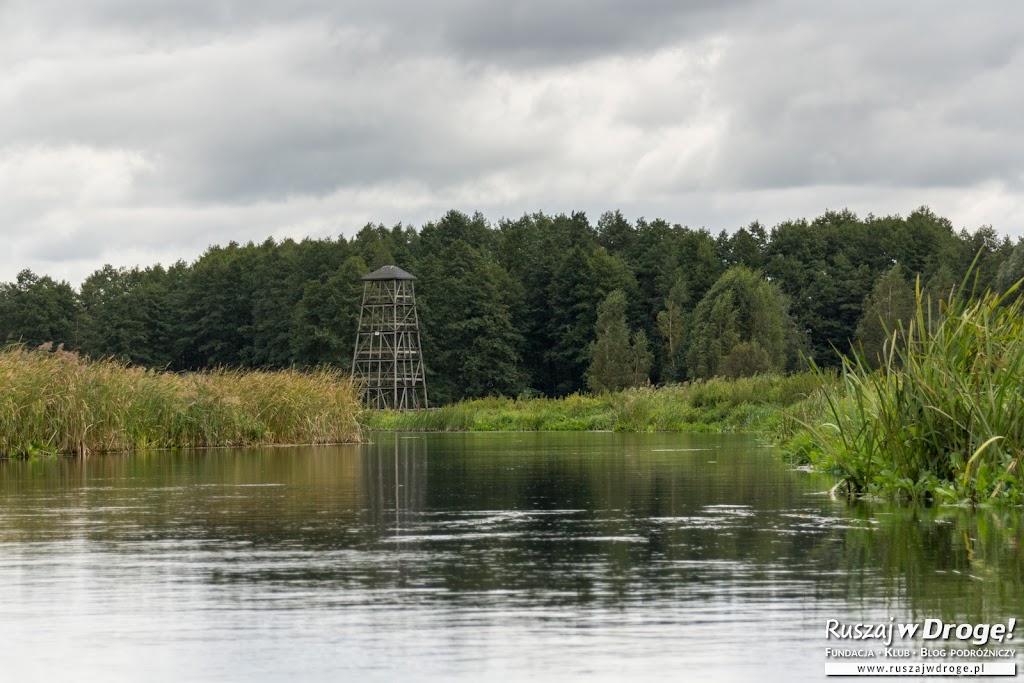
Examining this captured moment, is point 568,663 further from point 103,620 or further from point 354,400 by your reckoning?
point 354,400

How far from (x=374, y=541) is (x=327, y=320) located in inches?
3542

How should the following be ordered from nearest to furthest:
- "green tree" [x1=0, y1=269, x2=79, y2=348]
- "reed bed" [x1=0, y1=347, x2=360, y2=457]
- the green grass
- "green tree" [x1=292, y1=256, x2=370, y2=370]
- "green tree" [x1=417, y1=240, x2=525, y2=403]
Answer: "reed bed" [x1=0, y1=347, x2=360, y2=457] < the green grass < "green tree" [x1=292, y1=256, x2=370, y2=370] < "green tree" [x1=417, y1=240, x2=525, y2=403] < "green tree" [x1=0, y1=269, x2=79, y2=348]

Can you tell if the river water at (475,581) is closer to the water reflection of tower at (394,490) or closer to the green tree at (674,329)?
the water reflection of tower at (394,490)

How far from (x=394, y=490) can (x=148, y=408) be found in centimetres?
1477

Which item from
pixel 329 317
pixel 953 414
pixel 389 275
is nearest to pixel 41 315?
pixel 329 317

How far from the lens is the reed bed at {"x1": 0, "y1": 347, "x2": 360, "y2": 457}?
26.4m

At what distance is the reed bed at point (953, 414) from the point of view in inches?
504

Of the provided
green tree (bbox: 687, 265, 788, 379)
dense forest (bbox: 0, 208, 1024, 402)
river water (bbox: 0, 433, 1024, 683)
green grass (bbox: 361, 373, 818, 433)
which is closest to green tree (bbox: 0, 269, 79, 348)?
dense forest (bbox: 0, 208, 1024, 402)

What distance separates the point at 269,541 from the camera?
33.6 feet

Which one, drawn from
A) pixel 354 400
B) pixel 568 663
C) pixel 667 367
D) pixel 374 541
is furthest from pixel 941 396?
pixel 667 367

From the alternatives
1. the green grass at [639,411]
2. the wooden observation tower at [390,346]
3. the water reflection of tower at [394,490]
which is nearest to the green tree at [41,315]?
the wooden observation tower at [390,346]

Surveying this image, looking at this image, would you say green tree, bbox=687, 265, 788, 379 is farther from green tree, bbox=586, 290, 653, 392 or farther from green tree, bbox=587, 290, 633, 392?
green tree, bbox=587, 290, 633, 392

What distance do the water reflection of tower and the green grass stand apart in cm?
2238

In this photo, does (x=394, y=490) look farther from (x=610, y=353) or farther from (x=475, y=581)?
(x=610, y=353)
